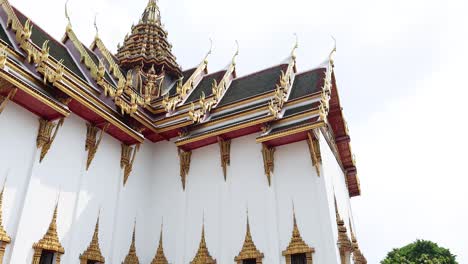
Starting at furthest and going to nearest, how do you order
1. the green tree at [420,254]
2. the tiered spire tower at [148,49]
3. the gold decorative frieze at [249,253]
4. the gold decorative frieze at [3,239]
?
the green tree at [420,254] < the tiered spire tower at [148,49] < the gold decorative frieze at [249,253] < the gold decorative frieze at [3,239]

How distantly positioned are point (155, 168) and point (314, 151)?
3.92 meters

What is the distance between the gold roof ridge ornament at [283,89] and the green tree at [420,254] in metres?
13.7

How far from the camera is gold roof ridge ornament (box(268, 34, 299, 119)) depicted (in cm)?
859

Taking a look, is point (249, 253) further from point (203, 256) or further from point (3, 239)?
point (3, 239)

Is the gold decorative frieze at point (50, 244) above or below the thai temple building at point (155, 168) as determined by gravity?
below

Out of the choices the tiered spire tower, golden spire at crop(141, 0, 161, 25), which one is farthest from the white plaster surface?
golden spire at crop(141, 0, 161, 25)

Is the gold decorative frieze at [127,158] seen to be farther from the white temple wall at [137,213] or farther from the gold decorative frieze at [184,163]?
the gold decorative frieze at [184,163]

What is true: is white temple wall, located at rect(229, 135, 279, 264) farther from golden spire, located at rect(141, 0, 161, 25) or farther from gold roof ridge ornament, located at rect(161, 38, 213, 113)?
golden spire, located at rect(141, 0, 161, 25)

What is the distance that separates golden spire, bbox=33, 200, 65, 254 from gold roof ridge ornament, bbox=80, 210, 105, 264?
1.61 ft

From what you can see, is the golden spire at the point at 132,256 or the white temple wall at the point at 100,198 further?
the golden spire at the point at 132,256

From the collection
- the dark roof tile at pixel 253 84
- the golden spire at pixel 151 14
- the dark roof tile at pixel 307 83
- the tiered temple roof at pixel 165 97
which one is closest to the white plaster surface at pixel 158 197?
the tiered temple roof at pixel 165 97

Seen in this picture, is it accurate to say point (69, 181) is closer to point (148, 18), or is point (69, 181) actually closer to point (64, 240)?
point (64, 240)

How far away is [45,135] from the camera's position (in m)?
7.09

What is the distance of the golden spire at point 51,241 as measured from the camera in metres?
6.48
